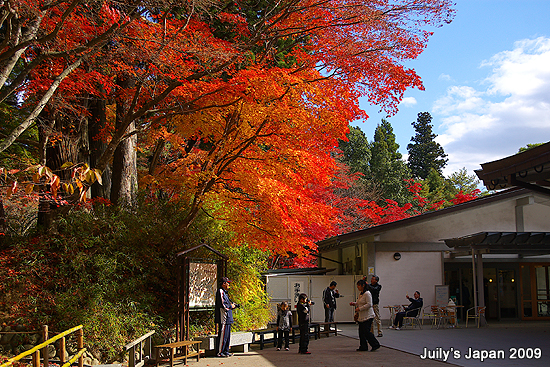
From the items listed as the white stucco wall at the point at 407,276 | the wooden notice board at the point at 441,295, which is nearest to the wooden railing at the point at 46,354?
the white stucco wall at the point at 407,276

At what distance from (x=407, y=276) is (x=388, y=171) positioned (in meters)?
26.3

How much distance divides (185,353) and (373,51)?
Answer: 28.1 feet

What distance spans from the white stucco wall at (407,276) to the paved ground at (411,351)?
3.62 m

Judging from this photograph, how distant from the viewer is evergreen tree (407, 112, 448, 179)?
59344 mm

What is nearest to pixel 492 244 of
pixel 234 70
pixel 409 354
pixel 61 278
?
pixel 409 354

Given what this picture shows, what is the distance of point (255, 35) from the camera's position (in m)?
10.8

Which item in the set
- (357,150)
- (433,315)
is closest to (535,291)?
(433,315)

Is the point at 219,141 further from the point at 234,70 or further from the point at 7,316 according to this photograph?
the point at 7,316

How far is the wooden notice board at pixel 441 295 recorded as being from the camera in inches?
753

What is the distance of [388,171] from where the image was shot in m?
45.2

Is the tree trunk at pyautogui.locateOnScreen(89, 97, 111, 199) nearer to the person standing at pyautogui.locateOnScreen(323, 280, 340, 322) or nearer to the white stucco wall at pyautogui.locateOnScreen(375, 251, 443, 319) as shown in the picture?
the person standing at pyautogui.locateOnScreen(323, 280, 340, 322)

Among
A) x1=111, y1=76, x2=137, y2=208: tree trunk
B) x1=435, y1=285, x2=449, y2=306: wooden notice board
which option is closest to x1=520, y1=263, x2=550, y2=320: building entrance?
x1=435, y1=285, x2=449, y2=306: wooden notice board

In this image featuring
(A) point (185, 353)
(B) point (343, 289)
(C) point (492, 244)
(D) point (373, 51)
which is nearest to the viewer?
(A) point (185, 353)

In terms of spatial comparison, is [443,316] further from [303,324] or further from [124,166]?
[124,166]
